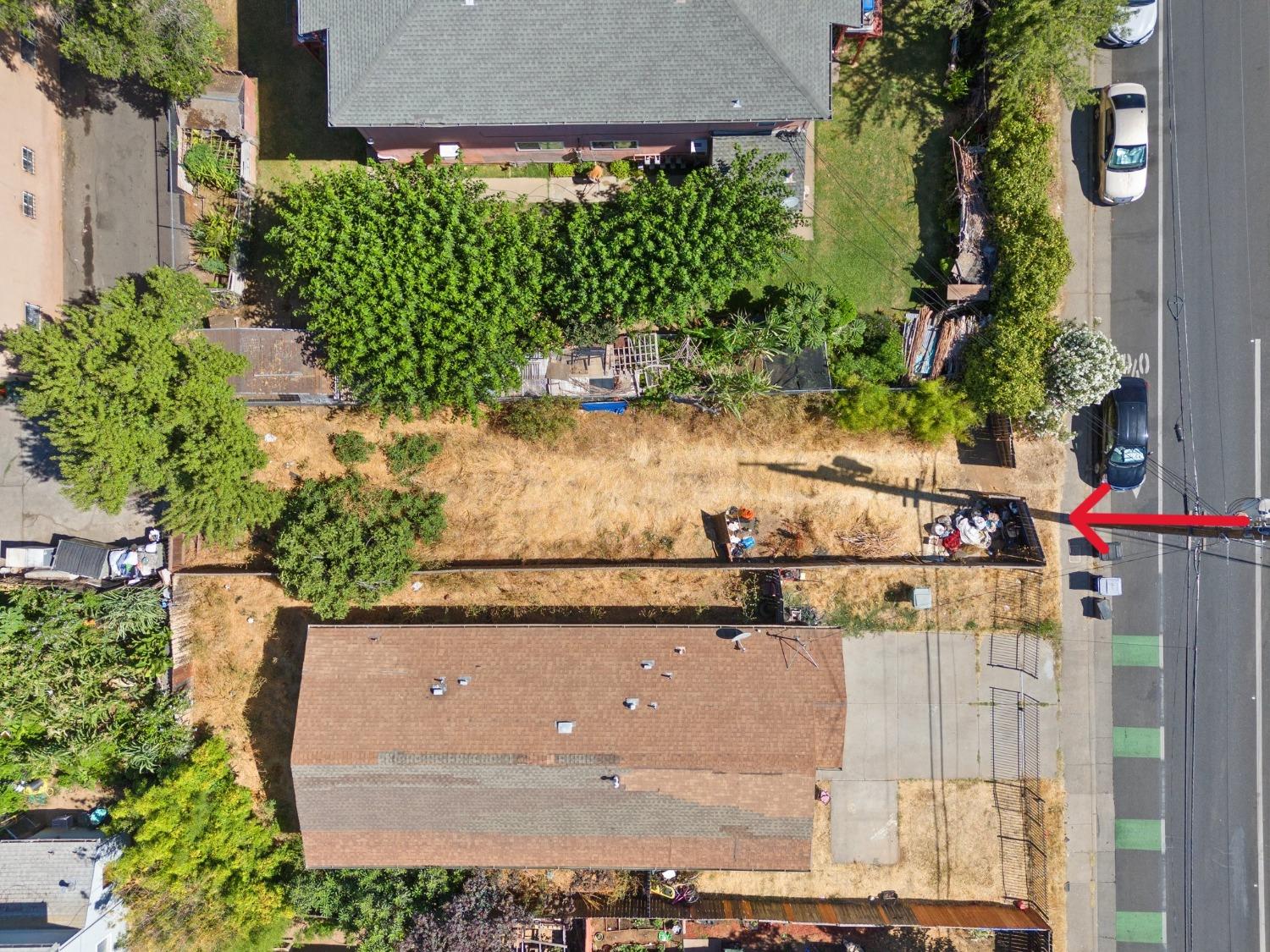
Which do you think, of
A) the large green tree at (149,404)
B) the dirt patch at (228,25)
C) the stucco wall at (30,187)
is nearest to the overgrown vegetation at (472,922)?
the large green tree at (149,404)

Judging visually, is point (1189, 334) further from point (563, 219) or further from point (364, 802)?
point (364, 802)

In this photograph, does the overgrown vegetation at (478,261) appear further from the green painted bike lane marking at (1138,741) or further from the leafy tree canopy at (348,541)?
the green painted bike lane marking at (1138,741)

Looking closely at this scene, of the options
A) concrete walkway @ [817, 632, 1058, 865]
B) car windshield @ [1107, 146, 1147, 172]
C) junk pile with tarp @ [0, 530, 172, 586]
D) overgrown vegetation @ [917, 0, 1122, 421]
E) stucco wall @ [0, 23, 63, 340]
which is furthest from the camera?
concrete walkway @ [817, 632, 1058, 865]

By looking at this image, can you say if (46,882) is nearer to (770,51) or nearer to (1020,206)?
(770,51)

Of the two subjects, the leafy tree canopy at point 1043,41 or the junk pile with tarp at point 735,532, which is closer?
the leafy tree canopy at point 1043,41

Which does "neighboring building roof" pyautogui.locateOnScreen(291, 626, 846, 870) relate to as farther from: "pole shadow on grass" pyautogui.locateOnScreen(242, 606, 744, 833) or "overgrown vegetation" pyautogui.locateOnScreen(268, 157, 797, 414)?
"overgrown vegetation" pyautogui.locateOnScreen(268, 157, 797, 414)

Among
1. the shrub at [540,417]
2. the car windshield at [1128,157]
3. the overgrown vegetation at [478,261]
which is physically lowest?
the shrub at [540,417]

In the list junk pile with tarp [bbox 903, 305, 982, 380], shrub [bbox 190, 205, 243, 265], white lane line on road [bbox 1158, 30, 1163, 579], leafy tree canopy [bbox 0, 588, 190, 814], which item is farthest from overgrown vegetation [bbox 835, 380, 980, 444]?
leafy tree canopy [bbox 0, 588, 190, 814]
